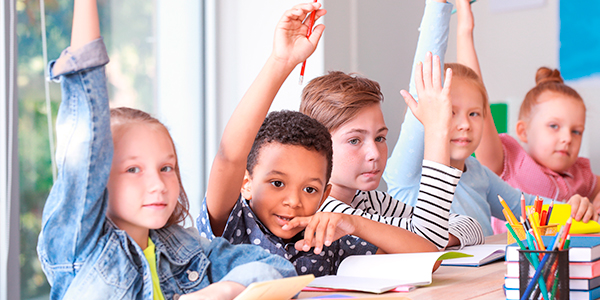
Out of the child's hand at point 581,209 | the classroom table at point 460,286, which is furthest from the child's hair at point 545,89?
the classroom table at point 460,286

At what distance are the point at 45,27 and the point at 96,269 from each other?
1.28m

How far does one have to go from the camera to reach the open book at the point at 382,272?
751 millimetres

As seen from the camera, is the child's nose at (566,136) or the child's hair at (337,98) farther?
the child's nose at (566,136)

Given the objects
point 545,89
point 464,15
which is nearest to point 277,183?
point 464,15

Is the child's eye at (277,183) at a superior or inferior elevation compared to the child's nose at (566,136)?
inferior

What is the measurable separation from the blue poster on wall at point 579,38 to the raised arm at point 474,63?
736 mm

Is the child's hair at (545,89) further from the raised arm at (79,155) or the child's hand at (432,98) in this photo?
the raised arm at (79,155)

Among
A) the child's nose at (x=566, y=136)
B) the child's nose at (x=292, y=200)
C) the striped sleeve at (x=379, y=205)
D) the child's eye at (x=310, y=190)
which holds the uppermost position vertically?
the child's nose at (x=566, y=136)

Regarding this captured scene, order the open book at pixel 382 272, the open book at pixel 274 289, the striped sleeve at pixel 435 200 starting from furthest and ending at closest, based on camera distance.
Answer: the striped sleeve at pixel 435 200 → the open book at pixel 382 272 → the open book at pixel 274 289

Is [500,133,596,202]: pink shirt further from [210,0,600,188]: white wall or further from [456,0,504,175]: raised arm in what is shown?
[210,0,600,188]: white wall

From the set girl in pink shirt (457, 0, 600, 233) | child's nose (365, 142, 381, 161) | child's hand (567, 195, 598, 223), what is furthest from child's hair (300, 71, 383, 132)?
girl in pink shirt (457, 0, 600, 233)

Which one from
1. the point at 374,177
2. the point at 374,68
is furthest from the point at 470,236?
the point at 374,68

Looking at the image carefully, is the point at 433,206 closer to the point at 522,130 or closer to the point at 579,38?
the point at 522,130

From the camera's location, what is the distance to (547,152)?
2025 millimetres
